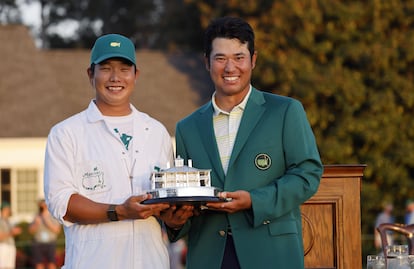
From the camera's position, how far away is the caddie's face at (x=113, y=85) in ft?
18.4

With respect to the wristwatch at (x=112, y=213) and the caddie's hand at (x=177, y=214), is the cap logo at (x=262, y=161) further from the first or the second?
the wristwatch at (x=112, y=213)

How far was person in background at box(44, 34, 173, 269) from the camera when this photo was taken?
5.41 metres

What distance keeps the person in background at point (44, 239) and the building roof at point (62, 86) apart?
840cm

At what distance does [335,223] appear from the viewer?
637 centimetres

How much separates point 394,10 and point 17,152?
10.2 m

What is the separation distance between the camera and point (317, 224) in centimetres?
639

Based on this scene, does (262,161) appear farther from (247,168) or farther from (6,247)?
(6,247)

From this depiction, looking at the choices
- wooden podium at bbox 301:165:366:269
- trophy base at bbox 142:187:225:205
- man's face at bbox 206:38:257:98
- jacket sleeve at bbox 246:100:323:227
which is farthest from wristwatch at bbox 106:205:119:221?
wooden podium at bbox 301:165:366:269

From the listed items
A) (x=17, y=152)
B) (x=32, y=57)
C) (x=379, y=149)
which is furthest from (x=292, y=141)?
(x=32, y=57)

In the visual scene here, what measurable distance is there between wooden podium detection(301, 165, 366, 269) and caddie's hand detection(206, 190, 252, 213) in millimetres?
1066

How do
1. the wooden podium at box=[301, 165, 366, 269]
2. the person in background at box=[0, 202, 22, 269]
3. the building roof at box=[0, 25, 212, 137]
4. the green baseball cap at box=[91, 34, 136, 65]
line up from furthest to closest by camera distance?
the building roof at box=[0, 25, 212, 137] → the person in background at box=[0, 202, 22, 269] → the wooden podium at box=[301, 165, 366, 269] → the green baseball cap at box=[91, 34, 136, 65]

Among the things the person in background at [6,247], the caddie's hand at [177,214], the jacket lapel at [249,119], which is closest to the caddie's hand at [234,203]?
the caddie's hand at [177,214]

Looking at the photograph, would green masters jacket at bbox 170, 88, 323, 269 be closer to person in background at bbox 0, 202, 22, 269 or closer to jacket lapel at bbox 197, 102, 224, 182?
jacket lapel at bbox 197, 102, 224, 182

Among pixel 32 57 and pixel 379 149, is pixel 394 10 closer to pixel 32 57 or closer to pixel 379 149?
pixel 379 149
